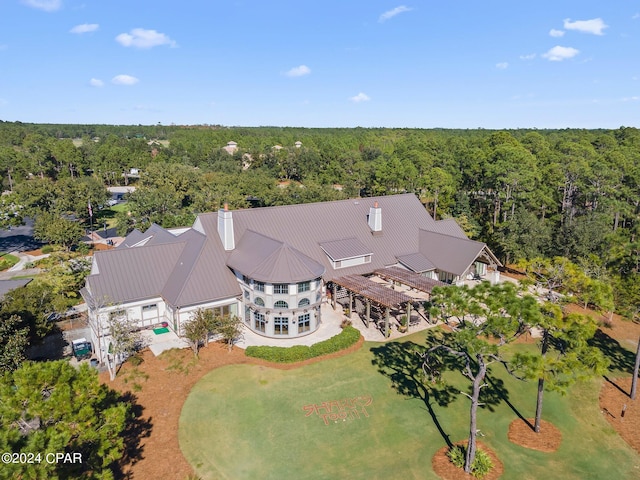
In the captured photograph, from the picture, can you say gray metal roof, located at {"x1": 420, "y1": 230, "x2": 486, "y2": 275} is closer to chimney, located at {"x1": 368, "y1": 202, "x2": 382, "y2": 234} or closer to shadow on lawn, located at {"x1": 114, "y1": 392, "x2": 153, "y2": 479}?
chimney, located at {"x1": 368, "y1": 202, "x2": 382, "y2": 234}

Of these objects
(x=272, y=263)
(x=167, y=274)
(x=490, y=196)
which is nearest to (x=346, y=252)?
(x=272, y=263)

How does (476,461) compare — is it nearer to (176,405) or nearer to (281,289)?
(176,405)

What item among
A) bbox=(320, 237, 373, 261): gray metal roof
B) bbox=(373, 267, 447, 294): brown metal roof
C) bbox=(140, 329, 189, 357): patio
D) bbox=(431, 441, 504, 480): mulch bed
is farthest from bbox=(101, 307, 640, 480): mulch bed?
bbox=(320, 237, 373, 261): gray metal roof

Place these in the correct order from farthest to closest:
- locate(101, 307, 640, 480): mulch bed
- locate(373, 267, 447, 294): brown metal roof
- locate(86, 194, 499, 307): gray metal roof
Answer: locate(373, 267, 447, 294): brown metal roof → locate(86, 194, 499, 307): gray metal roof → locate(101, 307, 640, 480): mulch bed

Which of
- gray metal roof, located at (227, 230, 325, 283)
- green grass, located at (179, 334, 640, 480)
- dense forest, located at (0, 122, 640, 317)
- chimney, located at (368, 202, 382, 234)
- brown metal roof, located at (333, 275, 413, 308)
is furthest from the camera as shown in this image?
chimney, located at (368, 202, 382, 234)

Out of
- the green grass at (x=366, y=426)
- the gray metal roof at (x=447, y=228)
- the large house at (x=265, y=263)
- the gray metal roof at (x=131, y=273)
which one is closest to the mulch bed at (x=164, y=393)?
the green grass at (x=366, y=426)

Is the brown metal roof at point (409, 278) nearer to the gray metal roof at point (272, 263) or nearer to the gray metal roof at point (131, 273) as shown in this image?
the gray metal roof at point (272, 263)
